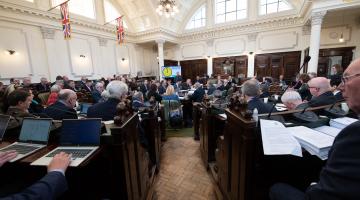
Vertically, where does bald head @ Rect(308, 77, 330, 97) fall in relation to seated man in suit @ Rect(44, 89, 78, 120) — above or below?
above

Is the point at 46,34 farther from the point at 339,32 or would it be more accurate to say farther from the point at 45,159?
the point at 339,32

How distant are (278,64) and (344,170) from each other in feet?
35.7

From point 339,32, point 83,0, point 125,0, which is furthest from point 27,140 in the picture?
→ point 339,32

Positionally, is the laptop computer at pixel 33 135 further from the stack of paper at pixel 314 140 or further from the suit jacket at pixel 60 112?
the stack of paper at pixel 314 140

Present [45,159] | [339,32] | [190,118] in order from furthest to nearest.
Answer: [339,32] → [190,118] → [45,159]

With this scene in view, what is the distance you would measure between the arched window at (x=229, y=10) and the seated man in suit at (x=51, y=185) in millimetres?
Result: 11913

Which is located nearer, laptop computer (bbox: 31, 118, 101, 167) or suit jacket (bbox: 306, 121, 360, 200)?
suit jacket (bbox: 306, 121, 360, 200)

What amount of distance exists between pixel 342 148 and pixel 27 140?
2.12m

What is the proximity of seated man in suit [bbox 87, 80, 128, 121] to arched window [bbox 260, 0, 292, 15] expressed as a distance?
424 inches

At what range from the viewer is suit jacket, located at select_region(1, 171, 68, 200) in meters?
0.77

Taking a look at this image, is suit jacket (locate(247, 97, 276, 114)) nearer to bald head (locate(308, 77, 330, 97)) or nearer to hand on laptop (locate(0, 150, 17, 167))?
bald head (locate(308, 77, 330, 97))

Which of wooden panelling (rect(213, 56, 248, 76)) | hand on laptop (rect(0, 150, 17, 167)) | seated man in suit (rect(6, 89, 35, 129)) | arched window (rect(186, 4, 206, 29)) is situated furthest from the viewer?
arched window (rect(186, 4, 206, 29))

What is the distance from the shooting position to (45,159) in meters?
1.15

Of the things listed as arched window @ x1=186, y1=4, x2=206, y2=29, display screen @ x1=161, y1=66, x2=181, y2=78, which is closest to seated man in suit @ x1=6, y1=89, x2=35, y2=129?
display screen @ x1=161, y1=66, x2=181, y2=78
